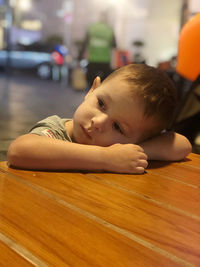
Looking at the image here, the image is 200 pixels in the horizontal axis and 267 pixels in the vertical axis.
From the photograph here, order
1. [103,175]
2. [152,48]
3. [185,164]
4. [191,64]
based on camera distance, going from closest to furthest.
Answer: [103,175] < [185,164] < [191,64] < [152,48]

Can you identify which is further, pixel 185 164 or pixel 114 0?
pixel 114 0

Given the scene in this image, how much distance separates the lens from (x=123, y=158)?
90 centimetres

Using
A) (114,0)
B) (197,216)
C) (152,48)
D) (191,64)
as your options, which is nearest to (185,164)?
(197,216)

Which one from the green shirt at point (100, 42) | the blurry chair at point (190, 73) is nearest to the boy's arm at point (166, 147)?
the blurry chair at point (190, 73)

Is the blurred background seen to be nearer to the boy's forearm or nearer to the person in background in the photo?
the person in background

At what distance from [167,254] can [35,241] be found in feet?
0.62

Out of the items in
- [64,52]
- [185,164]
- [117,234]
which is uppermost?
[117,234]

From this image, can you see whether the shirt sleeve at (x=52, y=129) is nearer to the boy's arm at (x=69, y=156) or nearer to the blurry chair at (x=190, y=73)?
the boy's arm at (x=69, y=156)

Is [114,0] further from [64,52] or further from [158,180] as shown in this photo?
[158,180]

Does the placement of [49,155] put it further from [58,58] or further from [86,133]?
[58,58]

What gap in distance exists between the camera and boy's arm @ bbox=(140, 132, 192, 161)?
1.06 m

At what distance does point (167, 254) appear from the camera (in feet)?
1.68

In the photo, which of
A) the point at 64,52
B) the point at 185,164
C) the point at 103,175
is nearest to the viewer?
the point at 103,175

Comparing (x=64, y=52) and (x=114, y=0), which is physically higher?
(x=114, y=0)
